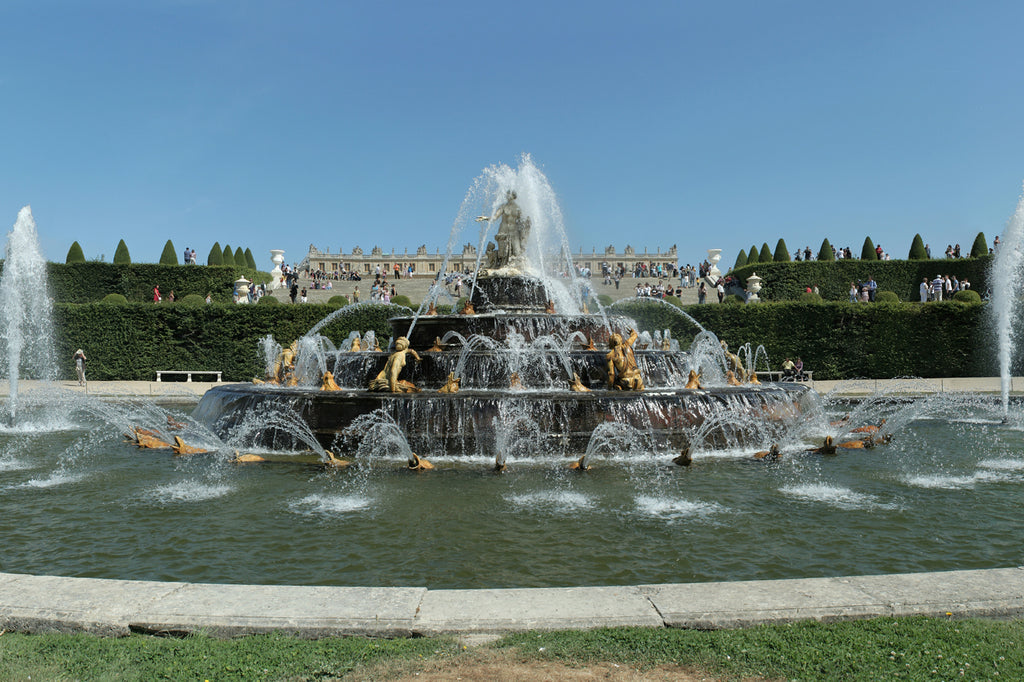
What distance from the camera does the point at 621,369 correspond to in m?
11.4

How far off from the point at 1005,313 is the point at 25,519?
806 inches

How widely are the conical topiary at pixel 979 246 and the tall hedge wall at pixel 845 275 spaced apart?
1.63 meters

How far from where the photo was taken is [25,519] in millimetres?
6672

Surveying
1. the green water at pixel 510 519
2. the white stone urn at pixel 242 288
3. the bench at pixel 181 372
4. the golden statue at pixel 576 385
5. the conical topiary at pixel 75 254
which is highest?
the conical topiary at pixel 75 254

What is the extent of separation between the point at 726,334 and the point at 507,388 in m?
17.5

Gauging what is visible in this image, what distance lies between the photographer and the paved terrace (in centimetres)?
→ 363

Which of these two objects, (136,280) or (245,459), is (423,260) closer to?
(136,280)

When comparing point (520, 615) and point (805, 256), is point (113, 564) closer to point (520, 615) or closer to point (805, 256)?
point (520, 615)

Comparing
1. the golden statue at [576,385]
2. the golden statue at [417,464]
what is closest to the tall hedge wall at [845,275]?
the golden statue at [576,385]

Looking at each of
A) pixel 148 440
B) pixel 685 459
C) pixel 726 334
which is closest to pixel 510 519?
pixel 685 459

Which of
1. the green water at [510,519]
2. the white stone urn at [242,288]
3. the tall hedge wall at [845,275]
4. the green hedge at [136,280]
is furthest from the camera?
the tall hedge wall at [845,275]

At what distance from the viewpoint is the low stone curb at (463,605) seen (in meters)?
3.63

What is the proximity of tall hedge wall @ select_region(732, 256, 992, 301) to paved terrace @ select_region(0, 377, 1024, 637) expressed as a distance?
40404 mm

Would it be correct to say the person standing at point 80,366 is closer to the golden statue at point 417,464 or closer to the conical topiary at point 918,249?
the golden statue at point 417,464
